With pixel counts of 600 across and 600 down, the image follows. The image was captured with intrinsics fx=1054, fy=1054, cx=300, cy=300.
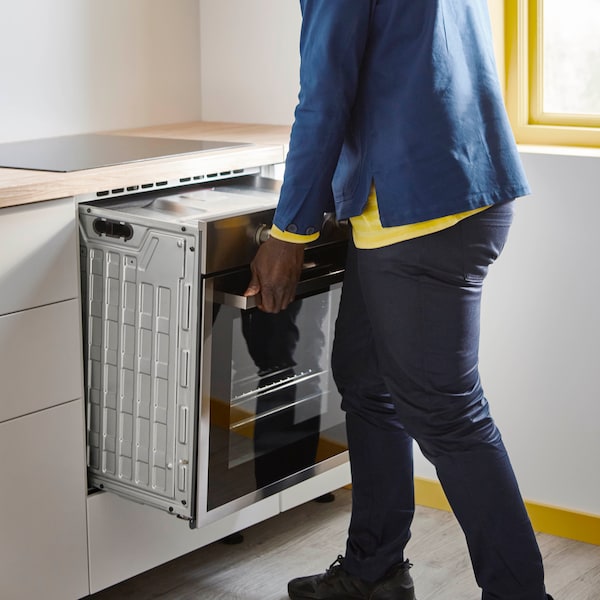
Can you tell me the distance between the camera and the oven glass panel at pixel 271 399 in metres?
1.75

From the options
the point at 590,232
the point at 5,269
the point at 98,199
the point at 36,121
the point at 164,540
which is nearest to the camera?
the point at 5,269

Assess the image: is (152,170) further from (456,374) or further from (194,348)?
(456,374)

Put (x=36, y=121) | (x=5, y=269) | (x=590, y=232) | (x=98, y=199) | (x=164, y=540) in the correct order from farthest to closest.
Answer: (x=36, y=121) → (x=590, y=232) → (x=164, y=540) → (x=98, y=199) → (x=5, y=269)

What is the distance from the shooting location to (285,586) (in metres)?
2.02

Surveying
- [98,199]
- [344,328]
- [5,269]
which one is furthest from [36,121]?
[344,328]

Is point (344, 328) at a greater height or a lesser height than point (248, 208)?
lesser

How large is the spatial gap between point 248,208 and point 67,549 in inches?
26.1

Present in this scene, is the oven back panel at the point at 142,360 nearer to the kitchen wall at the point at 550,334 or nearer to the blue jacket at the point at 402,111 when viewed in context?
the blue jacket at the point at 402,111

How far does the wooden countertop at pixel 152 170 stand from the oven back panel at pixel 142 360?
0.06 metres

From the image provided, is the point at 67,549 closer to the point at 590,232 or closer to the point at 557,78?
the point at 590,232

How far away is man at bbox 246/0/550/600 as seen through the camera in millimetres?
1500

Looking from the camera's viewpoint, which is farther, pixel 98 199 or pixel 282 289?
pixel 98 199

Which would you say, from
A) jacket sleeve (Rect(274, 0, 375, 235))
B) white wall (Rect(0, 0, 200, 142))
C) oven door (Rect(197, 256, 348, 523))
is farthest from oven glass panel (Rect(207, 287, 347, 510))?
white wall (Rect(0, 0, 200, 142))

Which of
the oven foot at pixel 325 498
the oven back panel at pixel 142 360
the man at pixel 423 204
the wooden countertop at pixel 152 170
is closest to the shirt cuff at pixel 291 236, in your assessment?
the man at pixel 423 204
